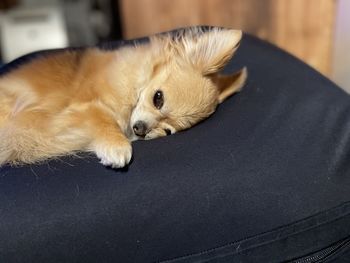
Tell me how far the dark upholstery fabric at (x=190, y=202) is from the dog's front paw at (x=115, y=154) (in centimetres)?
1

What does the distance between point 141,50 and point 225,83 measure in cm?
23

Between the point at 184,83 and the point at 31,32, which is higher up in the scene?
the point at 184,83

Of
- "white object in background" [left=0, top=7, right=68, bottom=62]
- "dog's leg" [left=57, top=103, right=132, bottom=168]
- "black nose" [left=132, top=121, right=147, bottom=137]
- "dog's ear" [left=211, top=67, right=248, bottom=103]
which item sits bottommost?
"white object in background" [left=0, top=7, right=68, bottom=62]

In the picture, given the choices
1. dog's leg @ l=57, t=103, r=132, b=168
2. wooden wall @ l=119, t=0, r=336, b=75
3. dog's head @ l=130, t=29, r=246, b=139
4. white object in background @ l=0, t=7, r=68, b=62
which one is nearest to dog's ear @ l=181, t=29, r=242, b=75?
dog's head @ l=130, t=29, r=246, b=139

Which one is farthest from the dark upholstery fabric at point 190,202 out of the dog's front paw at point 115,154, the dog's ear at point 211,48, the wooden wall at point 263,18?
the wooden wall at point 263,18

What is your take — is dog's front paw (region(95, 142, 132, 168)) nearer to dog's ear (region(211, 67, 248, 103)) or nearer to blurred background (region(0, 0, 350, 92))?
dog's ear (region(211, 67, 248, 103))

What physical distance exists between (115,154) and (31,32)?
258 centimetres

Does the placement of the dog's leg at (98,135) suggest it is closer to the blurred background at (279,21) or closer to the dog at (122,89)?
the dog at (122,89)

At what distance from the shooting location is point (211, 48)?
1188 millimetres

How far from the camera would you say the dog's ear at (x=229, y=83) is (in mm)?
1202

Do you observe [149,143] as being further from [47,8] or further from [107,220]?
[47,8]

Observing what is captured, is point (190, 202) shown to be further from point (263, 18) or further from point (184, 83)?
point (263, 18)

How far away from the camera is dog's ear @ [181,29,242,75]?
1159 millimetres

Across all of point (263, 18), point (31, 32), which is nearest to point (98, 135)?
point (263, 18)
